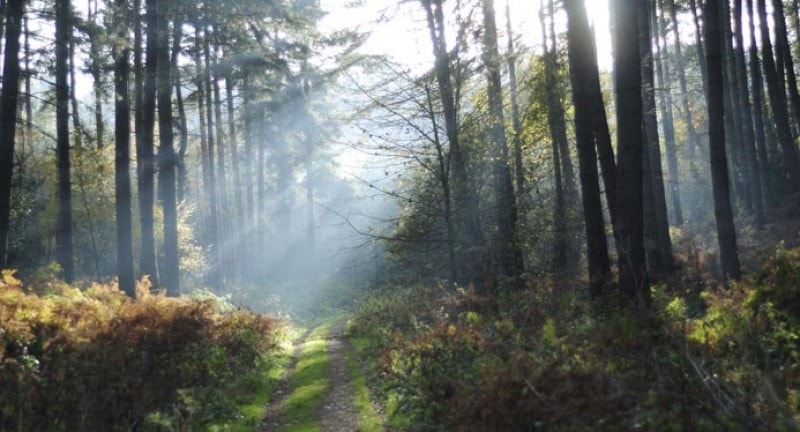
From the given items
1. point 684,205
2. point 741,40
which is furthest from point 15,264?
point 684,205

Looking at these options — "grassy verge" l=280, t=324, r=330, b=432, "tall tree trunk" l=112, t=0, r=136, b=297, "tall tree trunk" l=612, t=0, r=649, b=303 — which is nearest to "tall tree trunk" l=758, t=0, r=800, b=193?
"tall tree trunk" l=612, t=0, r=649, b=303

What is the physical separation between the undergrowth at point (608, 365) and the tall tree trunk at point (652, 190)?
15.7ft

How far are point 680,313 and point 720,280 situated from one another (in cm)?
555

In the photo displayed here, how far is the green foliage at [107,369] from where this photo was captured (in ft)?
22.9

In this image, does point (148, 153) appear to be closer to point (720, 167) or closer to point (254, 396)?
point (254, 396)

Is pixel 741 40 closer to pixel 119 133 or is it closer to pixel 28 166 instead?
pixel 119 133

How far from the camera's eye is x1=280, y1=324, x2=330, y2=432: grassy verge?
9445 millimetres

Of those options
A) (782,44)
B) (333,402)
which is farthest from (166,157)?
(782,44)

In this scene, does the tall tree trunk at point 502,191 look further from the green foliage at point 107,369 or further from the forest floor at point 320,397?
the green foliage at point 107,369

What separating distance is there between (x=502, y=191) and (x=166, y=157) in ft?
34.7

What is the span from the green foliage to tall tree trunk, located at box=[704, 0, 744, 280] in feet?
32.9

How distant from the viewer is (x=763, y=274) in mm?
9586

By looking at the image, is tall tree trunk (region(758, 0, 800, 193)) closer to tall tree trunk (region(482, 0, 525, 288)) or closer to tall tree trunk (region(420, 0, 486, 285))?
tall tree trunk (region(482, 0, 525, 288))

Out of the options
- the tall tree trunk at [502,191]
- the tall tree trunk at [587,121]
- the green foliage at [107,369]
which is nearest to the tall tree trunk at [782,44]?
the tall tree trunk at [502,191]
